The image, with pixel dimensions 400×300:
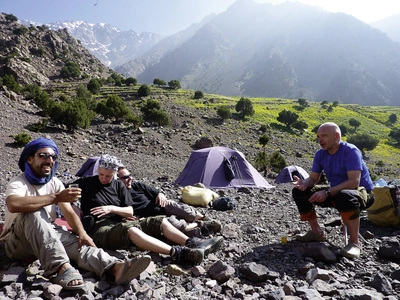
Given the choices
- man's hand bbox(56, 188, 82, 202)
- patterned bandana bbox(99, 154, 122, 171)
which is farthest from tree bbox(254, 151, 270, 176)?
man's hand bbox(56, 188, 82, 202)

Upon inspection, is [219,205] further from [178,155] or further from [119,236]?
[178,155]

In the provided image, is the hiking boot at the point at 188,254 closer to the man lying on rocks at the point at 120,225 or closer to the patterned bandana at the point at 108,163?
the man lying on rocks at the point at 120,225

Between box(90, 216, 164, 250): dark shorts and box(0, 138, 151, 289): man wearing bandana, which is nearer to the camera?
box(0, 138, 151, 289): man wearing bandana

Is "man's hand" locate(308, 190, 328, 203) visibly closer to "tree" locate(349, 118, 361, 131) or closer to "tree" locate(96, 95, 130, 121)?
"tree" locate(96, 95, 130, 121)

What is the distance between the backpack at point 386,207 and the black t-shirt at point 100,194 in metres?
5.13

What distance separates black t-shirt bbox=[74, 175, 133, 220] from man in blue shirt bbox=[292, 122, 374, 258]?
3.00m

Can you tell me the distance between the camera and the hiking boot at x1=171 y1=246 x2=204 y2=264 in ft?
12.9

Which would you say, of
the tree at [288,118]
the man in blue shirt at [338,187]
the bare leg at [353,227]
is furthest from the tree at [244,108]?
the bare leg at [353,227]

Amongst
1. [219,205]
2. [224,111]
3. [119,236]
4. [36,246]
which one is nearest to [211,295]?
[119,236]

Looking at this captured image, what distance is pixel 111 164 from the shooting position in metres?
4.50

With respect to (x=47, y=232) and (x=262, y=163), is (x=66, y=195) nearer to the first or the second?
(x=47, y=232)

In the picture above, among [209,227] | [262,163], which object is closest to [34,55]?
[262,163]

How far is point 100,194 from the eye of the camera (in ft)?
14.9

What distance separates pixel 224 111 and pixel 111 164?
38274 millimetres
